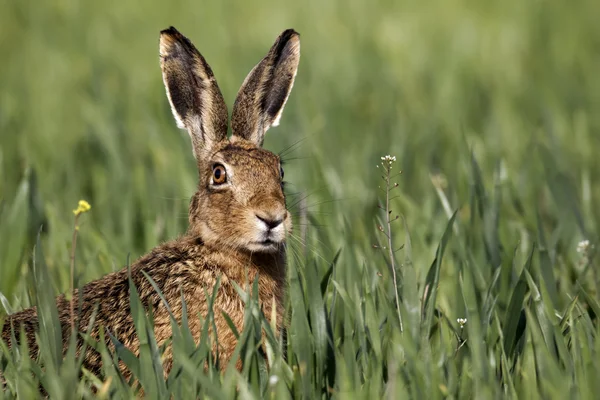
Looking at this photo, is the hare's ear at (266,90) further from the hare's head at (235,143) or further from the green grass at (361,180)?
the green grass at (361,180)

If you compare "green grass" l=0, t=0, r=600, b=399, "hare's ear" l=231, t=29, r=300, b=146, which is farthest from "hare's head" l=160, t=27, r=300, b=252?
"green grass" l=0, t=0, r=600, b=399

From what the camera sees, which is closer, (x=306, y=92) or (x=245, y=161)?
(x=245, y=161)

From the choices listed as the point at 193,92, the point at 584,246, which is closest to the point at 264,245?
the point at 193,92

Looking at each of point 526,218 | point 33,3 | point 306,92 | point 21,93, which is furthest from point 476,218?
point 33,3

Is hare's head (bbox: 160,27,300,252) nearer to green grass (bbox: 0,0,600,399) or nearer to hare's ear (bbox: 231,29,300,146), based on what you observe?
hare's ear (bbox: 231,29,300,146)

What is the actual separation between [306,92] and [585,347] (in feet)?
17.0

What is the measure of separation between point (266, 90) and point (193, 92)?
0.38 metres

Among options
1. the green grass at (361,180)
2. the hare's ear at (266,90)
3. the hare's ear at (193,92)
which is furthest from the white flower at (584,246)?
the hare's ear at (193,92)

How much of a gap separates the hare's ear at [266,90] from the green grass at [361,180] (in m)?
0.56

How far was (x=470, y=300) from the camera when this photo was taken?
4234 millimetres

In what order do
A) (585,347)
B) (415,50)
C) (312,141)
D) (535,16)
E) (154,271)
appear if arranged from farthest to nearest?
(535,16) → (415,50) → (312,141) → (154,271) → (585,347)

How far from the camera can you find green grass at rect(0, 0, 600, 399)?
3.70m

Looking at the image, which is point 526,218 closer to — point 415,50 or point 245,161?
point 245,161

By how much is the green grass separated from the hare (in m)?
0.23
